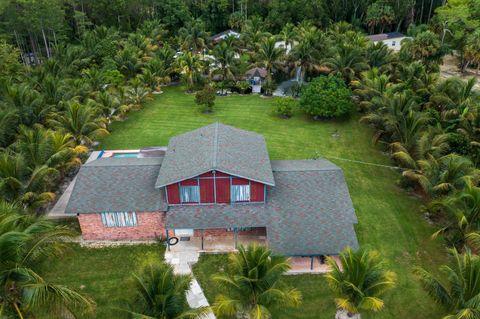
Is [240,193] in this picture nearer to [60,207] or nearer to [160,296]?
[160,296]

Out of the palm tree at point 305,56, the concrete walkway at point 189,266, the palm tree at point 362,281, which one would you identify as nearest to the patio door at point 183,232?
the concrete walkway at point 189,266

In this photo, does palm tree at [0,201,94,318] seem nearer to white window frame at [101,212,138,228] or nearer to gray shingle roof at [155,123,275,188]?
white window frame at [101,212,138,228]

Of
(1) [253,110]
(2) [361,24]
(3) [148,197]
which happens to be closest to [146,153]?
(3) [148,197]

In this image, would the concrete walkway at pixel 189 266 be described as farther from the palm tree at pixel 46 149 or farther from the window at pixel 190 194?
the palm tree at pixel 46 149

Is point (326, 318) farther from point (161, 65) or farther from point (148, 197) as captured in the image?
point (161, 65)

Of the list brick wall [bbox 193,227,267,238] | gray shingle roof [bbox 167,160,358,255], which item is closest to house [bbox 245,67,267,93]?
gray shingle roof [bbox 167,160,358,255]

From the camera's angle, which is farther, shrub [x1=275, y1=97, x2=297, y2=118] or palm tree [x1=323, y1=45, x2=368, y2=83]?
palm tree [x1=323, y1=45, x2=368, y2=83]
